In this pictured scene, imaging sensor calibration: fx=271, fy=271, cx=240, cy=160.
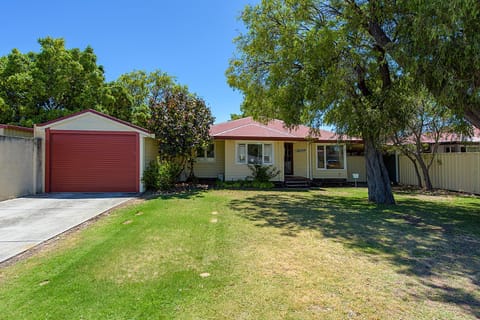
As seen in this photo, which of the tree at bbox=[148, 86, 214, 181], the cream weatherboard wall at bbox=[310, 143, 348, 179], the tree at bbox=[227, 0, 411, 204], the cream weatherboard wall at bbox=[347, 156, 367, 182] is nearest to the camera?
the tree at bbox=[227, 0, 411, 204]

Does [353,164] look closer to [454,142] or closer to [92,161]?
[454,142]

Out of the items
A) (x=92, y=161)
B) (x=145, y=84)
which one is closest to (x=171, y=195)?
(x=92, y=161)

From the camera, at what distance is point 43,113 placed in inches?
715

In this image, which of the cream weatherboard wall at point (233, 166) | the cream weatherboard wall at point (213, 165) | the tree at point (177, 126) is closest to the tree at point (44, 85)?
the tree at point (177, 126)

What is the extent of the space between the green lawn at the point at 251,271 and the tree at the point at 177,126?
5.85 metres

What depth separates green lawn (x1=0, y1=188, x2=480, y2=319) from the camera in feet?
9.86

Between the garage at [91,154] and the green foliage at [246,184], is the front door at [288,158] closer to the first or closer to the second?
the green foliage at [246,184]

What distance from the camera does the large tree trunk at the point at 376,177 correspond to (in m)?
10.1

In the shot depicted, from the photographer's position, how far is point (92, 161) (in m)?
11.8

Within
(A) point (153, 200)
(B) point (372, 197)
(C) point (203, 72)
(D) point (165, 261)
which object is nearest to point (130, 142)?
(A) point (153, 200)

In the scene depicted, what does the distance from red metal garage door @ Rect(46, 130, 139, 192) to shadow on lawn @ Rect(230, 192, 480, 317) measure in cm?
534

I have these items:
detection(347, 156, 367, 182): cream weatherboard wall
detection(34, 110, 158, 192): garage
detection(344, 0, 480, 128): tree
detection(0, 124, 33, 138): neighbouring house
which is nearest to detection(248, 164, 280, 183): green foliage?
detection(347, 156, 367, 182): cream weatherboard wall

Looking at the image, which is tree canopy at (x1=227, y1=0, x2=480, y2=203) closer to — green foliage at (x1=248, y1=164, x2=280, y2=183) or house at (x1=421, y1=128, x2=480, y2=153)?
green foliage at (x1=248, y1=164, x2=280, y2=183)

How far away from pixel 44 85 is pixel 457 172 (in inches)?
966
